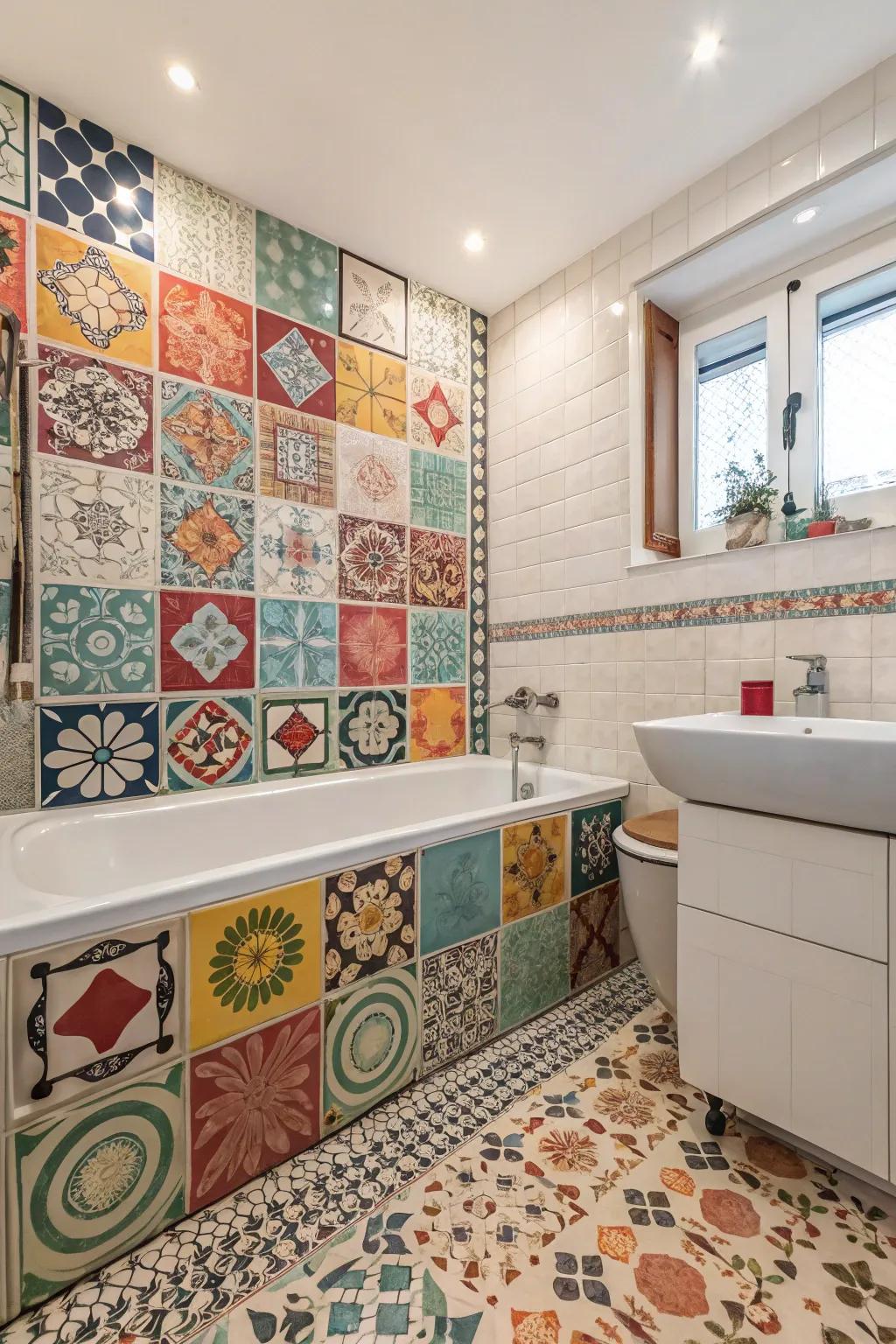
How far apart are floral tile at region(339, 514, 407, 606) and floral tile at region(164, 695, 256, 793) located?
602mm

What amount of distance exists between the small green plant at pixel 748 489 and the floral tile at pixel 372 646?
49.9 inches

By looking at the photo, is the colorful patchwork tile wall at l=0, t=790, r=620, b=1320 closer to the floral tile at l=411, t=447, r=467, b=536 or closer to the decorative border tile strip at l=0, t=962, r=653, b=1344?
the decorative border tile strip at l=0, t=962, r=653, b=1344

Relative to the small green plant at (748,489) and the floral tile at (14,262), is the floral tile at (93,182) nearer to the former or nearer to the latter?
the floral tile at (14,262)

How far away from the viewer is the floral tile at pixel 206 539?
6.26 feet

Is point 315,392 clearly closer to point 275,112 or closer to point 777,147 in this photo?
point 275,112

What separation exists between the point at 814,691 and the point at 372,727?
152cm

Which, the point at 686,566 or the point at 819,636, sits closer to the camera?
the point at 819,636

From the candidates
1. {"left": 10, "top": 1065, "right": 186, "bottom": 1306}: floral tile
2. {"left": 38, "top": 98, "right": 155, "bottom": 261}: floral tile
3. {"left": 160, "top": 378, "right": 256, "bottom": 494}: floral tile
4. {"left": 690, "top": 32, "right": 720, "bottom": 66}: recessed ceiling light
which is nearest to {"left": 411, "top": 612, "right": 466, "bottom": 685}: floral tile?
{"left": 160, "top": 378, "right": 256, "bottom": 494}: floral tile

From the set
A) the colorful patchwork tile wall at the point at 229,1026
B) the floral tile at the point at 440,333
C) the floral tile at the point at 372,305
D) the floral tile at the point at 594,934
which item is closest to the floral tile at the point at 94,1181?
the colorful patchwork tile wall at the point at 229,1026

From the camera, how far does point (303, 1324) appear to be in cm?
95

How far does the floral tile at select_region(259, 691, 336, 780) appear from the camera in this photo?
2.13 m

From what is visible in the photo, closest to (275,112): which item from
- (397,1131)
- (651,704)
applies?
(651,704)

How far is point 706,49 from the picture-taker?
1.53 metres

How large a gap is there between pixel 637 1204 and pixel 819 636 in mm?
1414
